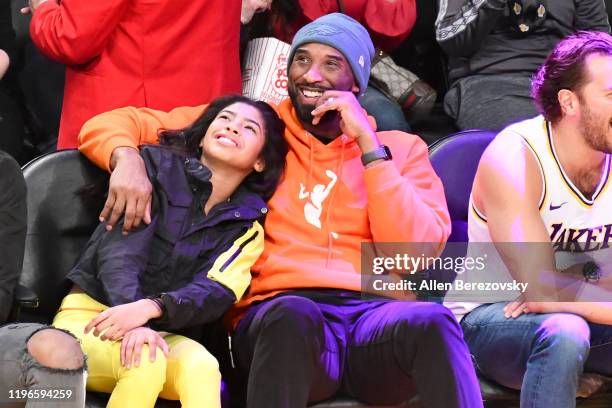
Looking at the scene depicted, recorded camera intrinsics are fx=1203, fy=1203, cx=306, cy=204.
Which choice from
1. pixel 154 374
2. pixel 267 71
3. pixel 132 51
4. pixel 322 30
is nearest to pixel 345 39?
pixel 322 30

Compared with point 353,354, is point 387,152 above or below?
above

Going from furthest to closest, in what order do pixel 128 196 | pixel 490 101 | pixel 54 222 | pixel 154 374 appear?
1. pixel 490 101
2. pixel 54 222
3. pixel 128 196
4. pixel 154 374

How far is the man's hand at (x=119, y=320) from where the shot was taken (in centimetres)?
291

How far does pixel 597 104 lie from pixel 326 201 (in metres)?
0.81

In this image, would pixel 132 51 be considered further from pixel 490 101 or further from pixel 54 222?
pixel 490 101

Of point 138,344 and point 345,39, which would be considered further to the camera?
point 345,39

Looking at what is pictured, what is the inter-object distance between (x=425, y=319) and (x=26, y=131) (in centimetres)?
197

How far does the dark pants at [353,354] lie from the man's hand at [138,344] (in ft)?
0.78

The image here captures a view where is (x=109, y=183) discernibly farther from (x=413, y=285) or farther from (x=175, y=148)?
(x=413, y=285)

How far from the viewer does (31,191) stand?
331cm

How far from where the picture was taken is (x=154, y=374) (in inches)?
112

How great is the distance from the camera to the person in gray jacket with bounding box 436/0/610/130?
13.7 feet

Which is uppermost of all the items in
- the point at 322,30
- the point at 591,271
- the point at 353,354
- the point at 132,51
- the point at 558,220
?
the point at 322,30

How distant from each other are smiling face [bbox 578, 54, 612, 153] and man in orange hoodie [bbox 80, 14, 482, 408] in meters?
0.46
